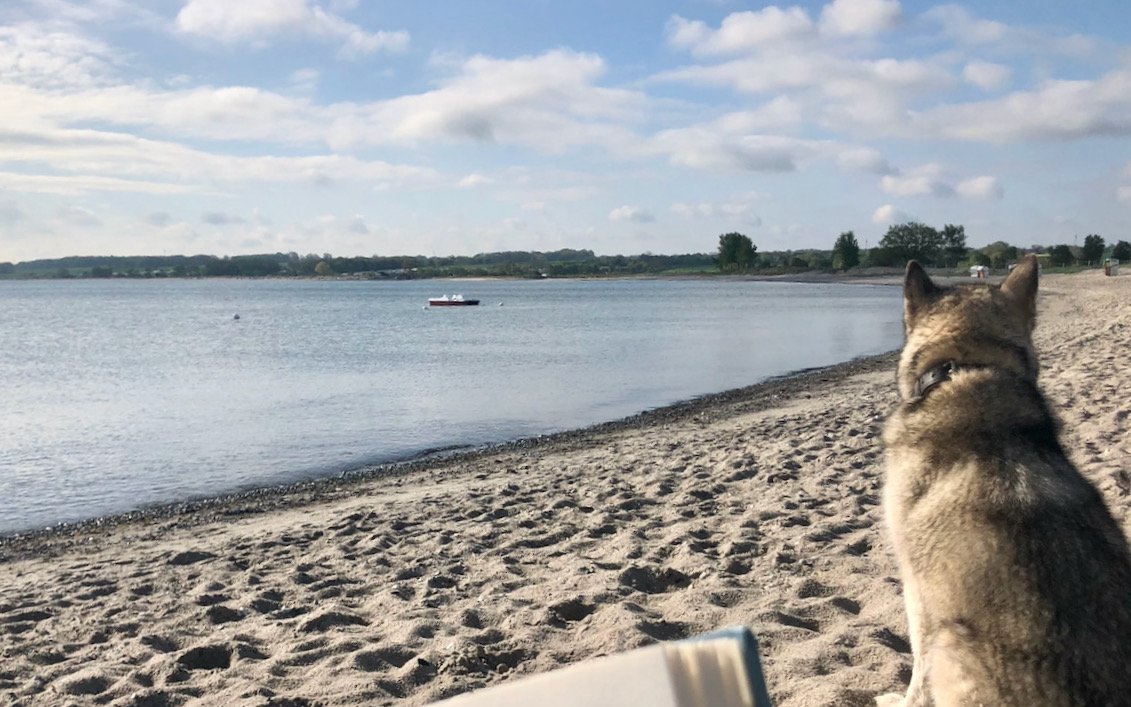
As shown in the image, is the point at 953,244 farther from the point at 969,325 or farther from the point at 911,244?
the point at 969,325

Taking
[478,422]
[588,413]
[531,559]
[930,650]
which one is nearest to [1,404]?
[478,422]

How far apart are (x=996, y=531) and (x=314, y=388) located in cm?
2740

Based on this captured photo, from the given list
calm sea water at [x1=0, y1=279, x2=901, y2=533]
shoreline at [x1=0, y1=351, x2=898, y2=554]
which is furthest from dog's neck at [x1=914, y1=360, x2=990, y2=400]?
calm sea water at [x1=0, y1=279, x2=901, y2=533]

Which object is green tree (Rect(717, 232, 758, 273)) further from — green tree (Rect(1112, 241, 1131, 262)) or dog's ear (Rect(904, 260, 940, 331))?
dog's ear (Rect(904, 260, 940, 331))

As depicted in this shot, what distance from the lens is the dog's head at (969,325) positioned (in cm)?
419

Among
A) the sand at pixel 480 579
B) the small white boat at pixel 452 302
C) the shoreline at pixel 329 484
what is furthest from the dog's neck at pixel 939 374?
the small white boat at pixel 452 302

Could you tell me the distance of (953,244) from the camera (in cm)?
14862

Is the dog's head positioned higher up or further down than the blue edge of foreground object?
higher up

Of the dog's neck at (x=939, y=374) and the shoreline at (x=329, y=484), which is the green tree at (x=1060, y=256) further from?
the dog's neck at (x=939, y=374)

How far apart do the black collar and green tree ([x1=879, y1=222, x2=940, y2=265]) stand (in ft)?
494

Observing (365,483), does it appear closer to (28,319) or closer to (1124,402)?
(1124,402)

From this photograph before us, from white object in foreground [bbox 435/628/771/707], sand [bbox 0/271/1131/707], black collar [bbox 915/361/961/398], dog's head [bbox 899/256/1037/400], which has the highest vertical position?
dog's head [bbox 899/256/1037/400]

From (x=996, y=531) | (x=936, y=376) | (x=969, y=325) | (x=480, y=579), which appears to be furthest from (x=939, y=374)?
(x=480, y=579)

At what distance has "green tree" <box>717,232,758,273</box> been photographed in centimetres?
18288
